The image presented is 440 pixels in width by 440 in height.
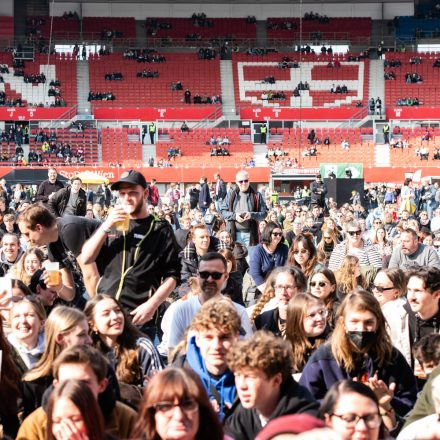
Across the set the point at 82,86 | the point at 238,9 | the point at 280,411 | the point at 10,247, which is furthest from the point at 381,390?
the point at 238,9

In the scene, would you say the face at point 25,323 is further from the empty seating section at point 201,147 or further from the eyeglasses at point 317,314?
the empty seating section at point 201,147

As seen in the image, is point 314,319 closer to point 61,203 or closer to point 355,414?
point 355,414

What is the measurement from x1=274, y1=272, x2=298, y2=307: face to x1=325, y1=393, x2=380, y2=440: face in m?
2.80

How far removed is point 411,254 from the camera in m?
10.0

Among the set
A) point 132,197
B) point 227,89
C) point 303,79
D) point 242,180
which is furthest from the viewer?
point 303,79

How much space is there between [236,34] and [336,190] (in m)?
27.5

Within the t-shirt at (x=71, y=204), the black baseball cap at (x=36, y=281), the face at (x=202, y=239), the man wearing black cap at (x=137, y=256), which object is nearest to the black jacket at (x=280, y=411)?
the man wearing black cap at (x=137, y=256)

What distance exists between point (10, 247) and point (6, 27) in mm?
42759

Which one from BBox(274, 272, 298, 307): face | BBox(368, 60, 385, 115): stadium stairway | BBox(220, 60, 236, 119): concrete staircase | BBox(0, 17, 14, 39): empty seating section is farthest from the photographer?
BBox(0, 17, 14, 39): empty seating section

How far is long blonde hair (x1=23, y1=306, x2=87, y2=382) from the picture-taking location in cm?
471

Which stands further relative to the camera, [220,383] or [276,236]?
[276,236]

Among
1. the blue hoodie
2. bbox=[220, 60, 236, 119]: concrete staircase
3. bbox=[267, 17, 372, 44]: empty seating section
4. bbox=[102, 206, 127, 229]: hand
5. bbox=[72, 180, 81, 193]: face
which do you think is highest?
bbox=[267, 17, 372, 44]: empty seating section

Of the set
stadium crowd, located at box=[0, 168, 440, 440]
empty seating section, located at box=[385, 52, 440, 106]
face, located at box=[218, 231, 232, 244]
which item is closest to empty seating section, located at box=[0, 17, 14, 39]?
empty seating section, located at box=[385, 52, 440, 106]

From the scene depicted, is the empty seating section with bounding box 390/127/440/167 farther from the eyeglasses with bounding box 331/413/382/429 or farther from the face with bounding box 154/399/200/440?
the face with bounding box 154/399/200/440
